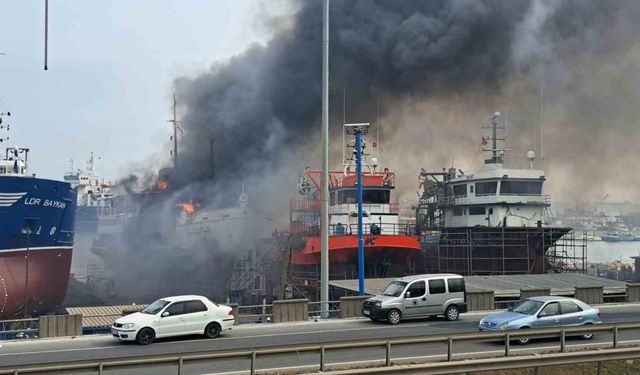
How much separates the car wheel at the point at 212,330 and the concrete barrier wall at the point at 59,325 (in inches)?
167

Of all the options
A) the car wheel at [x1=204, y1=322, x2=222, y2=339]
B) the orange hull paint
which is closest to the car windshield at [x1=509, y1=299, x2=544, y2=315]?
the car wheel at [x1=204, y1=322, x2=222, y2=339]

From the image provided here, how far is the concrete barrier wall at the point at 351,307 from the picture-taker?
2252cm

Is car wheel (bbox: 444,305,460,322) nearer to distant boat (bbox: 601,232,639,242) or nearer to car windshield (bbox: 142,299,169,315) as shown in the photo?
car windshield (bbox: 142,299,169,315)

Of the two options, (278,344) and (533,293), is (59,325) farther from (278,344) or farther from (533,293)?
(533,293)

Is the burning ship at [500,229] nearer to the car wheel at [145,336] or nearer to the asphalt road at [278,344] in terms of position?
the asphalt road at [278,344]

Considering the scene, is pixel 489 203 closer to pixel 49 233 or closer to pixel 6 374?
pixel 49 233

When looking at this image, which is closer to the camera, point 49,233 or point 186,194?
point 49,233

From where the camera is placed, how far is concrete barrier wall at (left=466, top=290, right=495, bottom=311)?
24000mm

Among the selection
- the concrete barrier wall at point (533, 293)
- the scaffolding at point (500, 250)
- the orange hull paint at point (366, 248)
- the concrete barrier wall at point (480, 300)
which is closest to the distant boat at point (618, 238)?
the scaffolding at point (500, 250)

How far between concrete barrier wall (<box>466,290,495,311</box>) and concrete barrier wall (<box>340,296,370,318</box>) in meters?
4.33

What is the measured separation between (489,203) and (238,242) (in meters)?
21.8

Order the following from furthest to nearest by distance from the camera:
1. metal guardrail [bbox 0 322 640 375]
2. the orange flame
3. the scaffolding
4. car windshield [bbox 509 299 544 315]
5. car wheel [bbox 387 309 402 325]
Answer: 1. the orange flame
2. the scaffolding
3. car wheel [bbox 387 309 402 325]
4. car windshield [bbox 509 299 544 315]
5. metal guardrail [bbox 0 322 640 375]

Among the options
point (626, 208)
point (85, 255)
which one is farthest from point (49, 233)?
point (626, 208)

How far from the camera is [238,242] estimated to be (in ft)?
185
